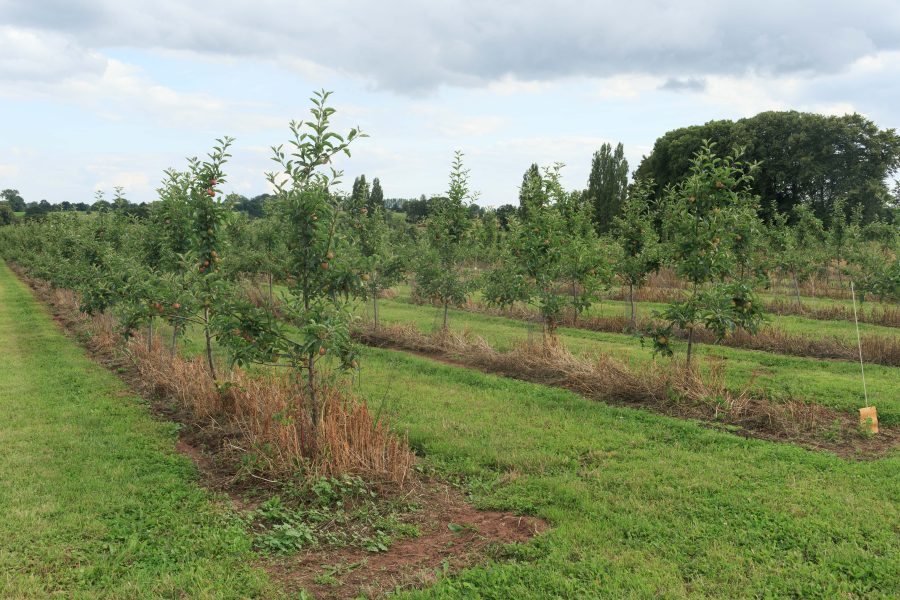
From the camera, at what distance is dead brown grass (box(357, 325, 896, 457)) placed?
7.30 m

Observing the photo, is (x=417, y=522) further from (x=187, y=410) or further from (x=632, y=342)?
(x=632, y=342)

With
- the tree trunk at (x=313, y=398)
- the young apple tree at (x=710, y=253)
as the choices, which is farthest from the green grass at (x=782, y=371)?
the tree trunk at (x=313, y=398)

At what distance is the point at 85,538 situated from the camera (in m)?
4.91

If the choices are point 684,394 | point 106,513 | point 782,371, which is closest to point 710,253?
point 684,394

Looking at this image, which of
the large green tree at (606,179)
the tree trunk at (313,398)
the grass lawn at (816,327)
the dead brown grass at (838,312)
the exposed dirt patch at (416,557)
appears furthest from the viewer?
the large green tree at (606,179)

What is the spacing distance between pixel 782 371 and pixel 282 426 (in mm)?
8516

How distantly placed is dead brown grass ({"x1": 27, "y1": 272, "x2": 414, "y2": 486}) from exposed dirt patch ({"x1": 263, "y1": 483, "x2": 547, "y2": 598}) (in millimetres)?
788

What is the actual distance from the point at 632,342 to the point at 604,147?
27319 mm

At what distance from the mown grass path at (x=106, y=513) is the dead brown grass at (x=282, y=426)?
0.49m

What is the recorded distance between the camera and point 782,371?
34.7 ft

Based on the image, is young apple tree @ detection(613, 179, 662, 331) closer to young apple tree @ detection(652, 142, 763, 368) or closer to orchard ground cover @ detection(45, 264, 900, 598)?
young apple tree @ detection(652, 142, 763, 368)

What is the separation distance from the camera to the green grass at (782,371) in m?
8.62

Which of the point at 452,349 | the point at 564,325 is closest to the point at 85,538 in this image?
the point at 452,349

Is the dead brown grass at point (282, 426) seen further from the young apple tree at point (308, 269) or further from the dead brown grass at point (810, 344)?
the dead brown grass at point (810, 344)
